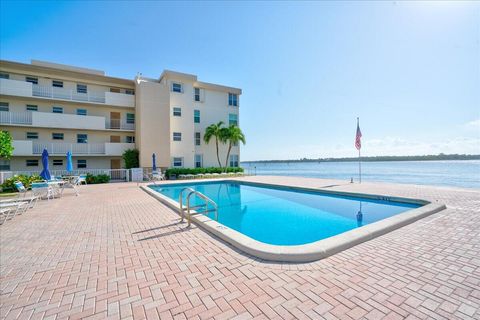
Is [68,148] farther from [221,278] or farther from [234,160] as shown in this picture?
[221,278]

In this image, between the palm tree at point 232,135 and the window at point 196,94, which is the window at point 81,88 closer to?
the window at point 196,94

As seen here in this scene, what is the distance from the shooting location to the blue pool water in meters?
A: 6.47

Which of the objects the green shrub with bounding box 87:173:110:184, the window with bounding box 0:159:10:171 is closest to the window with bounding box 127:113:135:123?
the green shrub with bounding box 87:173:110:184

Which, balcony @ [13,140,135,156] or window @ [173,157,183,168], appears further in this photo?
window @ [173,157,183,168]

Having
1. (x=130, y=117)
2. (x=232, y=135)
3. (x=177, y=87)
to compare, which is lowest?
(x=232, y=135)

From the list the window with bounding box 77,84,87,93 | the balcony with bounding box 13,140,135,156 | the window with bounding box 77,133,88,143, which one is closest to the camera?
the balcony with bounding box 13,140,135,156

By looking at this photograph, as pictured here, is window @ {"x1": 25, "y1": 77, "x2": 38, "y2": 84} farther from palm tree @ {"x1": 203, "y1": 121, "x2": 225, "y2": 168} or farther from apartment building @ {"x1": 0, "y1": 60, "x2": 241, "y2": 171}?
palm tree @ {"x1": 203, "y1": 121, "x2": 225, "y2": 168}

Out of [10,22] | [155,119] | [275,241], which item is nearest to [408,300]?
[275,241]

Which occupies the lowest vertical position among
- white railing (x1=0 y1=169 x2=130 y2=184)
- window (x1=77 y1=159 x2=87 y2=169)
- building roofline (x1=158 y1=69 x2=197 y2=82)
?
white railing (x1=0 y1=169 x2=130 y2=184)

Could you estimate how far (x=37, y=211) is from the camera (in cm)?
787

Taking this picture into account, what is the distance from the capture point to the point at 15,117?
58.1ft

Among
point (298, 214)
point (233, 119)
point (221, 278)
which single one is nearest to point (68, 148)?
point (233, 119)

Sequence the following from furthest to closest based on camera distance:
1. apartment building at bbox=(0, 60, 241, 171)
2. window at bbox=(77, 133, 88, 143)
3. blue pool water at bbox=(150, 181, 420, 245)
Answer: window at bbox=(77, 133, 88, 143)
apartment building at bbox=(0, 60, 241, 171)
blue pool water at bbox=(150, 181, 420, 245)

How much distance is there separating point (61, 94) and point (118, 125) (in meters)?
5.22
